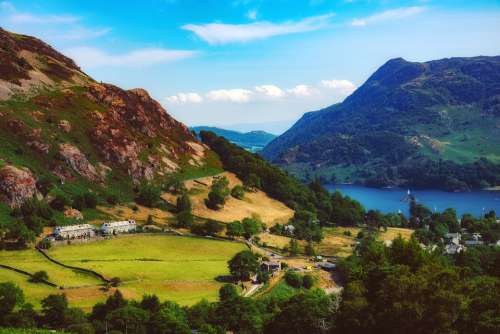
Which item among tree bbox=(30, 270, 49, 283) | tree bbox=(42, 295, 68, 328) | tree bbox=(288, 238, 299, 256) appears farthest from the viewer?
Result: tree bbox=(288, 238, 299, 256)

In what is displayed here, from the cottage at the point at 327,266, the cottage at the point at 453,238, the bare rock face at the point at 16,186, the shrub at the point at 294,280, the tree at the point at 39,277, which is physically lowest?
the cottage at the point at 453,238

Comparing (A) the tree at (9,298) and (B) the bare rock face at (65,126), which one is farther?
(B) the bare rock face at (65,126)

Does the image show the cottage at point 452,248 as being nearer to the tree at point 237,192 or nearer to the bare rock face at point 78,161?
the tree at point 237,192

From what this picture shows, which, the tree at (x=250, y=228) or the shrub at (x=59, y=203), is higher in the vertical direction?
the shrub at (x=59, y=203)

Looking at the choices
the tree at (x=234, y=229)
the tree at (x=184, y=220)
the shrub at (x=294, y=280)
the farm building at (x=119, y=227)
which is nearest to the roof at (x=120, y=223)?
the farm building at (x=119, y=227)

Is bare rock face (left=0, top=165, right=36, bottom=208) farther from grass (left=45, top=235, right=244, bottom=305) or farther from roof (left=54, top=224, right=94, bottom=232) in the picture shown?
grass (left=45, top=235, right=244, bottom=305)

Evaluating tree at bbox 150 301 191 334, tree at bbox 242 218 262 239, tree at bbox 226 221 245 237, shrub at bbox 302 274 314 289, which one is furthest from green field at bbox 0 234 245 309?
shrub at bbox 302 274 314 289

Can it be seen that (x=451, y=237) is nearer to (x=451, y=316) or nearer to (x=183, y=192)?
(x=183, y=192)
